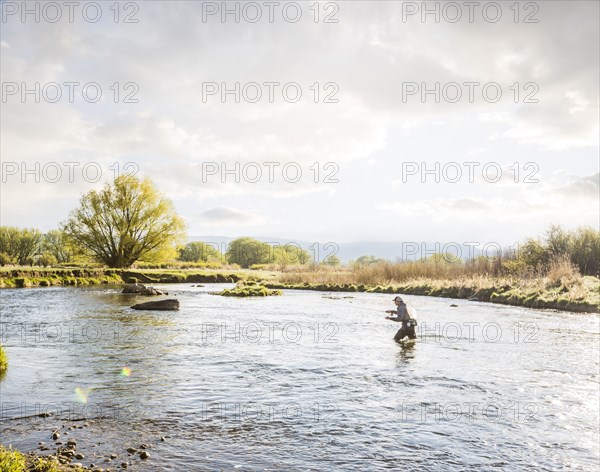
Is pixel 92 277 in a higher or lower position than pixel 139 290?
higher

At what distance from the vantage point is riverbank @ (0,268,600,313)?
35688 millimetres

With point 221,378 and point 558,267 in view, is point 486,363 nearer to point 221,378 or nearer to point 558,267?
point 221,378

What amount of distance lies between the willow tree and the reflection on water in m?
41.2

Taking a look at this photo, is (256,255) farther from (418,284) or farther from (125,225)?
(418,284)

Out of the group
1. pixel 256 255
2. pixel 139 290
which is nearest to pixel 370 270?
pixel 139 290

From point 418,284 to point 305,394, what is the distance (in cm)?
3708

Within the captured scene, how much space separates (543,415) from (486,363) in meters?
5.40

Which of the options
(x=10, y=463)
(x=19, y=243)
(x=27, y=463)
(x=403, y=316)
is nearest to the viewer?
(x=10, y=463)

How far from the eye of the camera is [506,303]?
126 feet

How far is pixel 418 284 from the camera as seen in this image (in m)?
48.2

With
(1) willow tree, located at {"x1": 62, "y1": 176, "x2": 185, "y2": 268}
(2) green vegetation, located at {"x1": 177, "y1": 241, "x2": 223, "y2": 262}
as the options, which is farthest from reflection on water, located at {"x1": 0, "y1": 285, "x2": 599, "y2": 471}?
(2) green vegetation, located at {"x1": 177, "y1": 241, "x2": 223, "y2": 262}

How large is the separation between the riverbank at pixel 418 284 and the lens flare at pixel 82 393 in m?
30.7

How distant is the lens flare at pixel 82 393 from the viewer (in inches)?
458

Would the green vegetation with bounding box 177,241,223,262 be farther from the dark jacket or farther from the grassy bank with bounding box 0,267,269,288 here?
the dark jacket
